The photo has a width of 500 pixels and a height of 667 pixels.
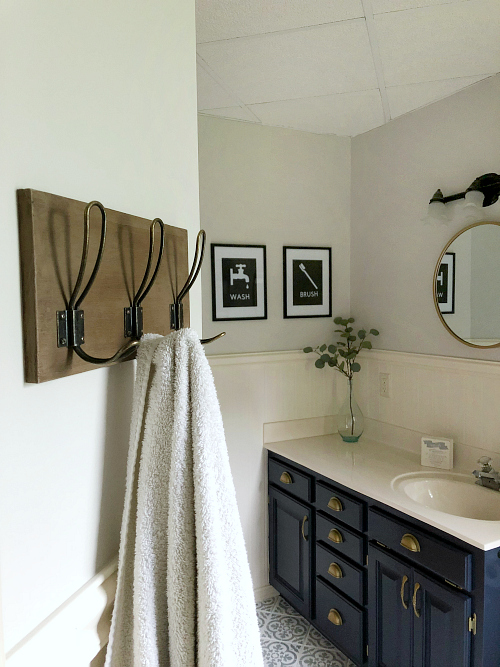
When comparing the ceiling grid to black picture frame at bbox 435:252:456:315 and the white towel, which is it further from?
the white towel

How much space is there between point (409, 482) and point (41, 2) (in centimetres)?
197

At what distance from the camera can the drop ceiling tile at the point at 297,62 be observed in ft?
5.45

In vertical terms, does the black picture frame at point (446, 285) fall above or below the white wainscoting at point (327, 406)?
above

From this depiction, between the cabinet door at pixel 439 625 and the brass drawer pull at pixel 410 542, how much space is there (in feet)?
0.26

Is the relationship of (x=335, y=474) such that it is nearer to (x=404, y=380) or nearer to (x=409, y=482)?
(x=409, y=482)

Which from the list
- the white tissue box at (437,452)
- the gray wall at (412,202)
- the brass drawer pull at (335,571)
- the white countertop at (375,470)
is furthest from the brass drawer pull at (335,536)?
the gray wall at (412,202)

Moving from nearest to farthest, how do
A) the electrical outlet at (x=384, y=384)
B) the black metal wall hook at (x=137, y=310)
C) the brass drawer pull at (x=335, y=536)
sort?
the black metal wall hook at (x=137, y=310)
the brass drawer pull at (x=335, y=536)
the electrical outlet at (x=384, y=384)

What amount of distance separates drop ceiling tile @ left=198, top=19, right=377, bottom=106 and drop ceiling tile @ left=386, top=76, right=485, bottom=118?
0.15 metres

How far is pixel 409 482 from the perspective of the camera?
2002 millimetres

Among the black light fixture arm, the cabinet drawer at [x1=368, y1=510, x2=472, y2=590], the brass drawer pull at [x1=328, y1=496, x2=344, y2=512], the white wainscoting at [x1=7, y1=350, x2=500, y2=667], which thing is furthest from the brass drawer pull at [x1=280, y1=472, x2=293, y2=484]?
the black light fixture arm

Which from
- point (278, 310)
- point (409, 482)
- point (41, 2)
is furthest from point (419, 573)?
point (41, 2)

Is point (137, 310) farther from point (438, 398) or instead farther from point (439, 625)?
point (438, 398)

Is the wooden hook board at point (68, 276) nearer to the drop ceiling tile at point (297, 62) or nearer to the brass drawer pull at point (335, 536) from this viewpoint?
the drop ceiling tile at point (297, 62)

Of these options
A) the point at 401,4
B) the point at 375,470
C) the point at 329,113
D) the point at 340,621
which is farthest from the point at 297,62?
the point at 340,621
